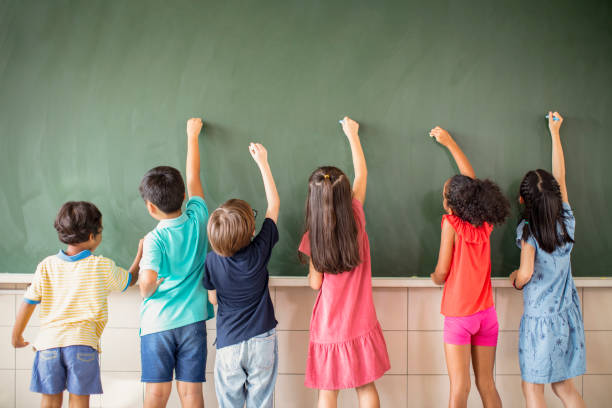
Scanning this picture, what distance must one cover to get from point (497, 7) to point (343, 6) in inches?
34.1

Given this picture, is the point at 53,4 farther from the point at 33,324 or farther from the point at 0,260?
the point at 33,324

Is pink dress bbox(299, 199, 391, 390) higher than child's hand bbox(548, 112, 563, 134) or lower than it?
lower

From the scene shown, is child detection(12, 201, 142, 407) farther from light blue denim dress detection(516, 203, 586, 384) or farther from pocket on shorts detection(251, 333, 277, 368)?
light blue denim dress detection(516, 203, 586, 384)

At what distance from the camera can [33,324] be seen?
6.70ft

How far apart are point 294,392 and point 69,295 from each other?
128 centimetres

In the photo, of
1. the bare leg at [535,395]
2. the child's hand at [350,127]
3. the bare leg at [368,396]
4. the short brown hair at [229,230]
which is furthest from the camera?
the child's hand at [350,127]

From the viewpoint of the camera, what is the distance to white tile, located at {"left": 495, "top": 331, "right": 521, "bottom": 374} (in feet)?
6.81

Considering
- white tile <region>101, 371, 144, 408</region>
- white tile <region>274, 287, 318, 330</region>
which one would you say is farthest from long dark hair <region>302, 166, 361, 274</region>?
white tile <region>101, 371, 144, 408</region>

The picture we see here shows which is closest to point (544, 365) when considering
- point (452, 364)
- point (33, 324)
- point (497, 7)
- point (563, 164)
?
point (452, 364)

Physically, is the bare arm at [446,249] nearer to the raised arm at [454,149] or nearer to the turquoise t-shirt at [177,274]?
the raised arm at [454,149]

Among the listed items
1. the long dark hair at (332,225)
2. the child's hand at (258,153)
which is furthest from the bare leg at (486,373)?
the child's hand at (258,153)

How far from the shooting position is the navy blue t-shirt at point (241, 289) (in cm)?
159

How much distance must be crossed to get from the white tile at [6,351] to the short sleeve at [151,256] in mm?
1175

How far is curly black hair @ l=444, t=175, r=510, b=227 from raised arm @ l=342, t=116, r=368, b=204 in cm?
44
